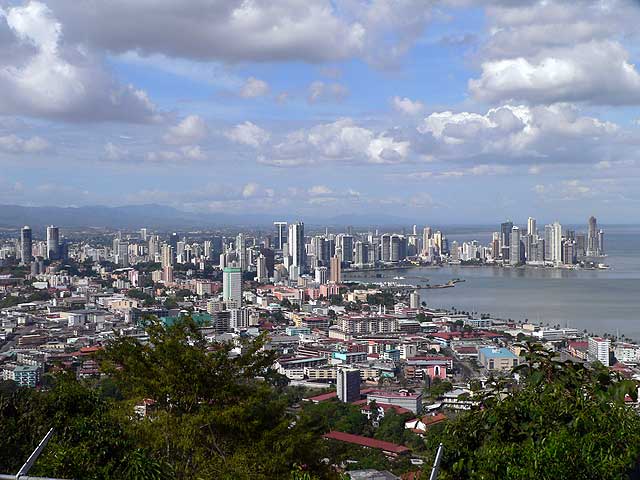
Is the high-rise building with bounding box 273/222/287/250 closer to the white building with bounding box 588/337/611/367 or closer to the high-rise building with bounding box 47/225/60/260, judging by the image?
the high-rise building with bounding box 47/225/60/260

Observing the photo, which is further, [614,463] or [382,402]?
[382,402]

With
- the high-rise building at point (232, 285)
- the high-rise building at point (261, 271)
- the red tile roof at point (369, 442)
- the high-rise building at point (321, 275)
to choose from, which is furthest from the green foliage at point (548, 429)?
the high-rise building at point (261, 271)

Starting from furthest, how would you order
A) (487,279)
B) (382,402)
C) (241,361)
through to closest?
(487,279), (382,402), (241,361)

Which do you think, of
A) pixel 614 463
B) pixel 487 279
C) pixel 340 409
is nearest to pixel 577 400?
pixel 614 463

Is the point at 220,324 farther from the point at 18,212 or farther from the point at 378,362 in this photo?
the point at 18,212

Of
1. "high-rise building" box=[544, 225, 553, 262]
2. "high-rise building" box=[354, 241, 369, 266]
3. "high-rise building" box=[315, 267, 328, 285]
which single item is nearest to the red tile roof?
"high-rise building" box=[315, 267, 328, 285]

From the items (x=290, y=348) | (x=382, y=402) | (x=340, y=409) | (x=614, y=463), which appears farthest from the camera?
(x=290, y=348)

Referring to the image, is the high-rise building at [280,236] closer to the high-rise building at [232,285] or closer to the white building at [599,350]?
the high-rise building at [232,285]
